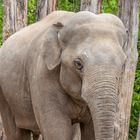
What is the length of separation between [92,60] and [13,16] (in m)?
3.82

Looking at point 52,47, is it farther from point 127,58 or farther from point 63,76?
point 127,58

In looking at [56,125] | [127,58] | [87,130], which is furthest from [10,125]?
[127,58]

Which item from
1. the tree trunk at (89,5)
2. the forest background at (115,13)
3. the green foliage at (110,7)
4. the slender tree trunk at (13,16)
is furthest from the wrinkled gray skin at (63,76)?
the green foliage at (110,7)

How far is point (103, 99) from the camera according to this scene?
140 inches

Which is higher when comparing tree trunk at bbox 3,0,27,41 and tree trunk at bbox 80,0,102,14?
tree trunk at bbox 80,0,102,14

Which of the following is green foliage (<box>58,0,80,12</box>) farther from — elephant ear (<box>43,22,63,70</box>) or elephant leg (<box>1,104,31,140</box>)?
elephant ear (<box>43,22,63,70</box>)

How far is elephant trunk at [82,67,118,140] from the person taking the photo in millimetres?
3562

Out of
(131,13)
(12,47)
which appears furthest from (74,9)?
(12,47)

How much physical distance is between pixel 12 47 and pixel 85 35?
0.97 m

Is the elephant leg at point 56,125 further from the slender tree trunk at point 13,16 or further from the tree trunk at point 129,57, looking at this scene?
the slender tree trunk at point 13,16

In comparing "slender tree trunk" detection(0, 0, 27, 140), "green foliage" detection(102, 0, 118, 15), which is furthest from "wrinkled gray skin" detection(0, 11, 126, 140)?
"green foliage" detection(102, 0, 118, 15)

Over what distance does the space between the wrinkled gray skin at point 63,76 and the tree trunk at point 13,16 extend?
2537 millimetres

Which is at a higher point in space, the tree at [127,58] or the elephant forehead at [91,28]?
the elephant forehead at [91,28]

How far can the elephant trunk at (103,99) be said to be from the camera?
11.7 ft
